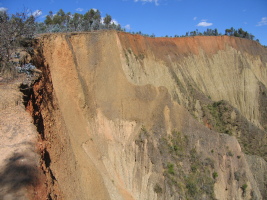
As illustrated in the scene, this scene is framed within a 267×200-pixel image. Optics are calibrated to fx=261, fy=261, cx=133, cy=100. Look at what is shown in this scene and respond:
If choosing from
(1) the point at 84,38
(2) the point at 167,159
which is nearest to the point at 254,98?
(2) the point at 167,159

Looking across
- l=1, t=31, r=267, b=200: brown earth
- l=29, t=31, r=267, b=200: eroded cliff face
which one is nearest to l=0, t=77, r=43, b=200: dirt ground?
l=1, t=31, r=267, b=200: brown earth

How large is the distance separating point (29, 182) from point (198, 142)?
14637mm

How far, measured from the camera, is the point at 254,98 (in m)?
38.4

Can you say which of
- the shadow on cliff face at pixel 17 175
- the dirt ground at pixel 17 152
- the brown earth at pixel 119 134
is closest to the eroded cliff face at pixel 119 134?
the brown earth at pixel 119 134

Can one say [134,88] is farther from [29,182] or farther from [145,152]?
[29,182]

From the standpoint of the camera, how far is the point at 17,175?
219 inches

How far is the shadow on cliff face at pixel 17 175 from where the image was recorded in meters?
5.20

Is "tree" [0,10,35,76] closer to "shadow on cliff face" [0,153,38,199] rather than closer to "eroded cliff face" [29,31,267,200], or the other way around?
"eroded cliff face" [29,31,267,200]

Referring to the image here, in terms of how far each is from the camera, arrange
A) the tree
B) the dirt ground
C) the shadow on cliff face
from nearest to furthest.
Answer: the shadow on cliff face
the dirt ground
the tree

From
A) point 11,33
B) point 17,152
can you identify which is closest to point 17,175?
point 17,152

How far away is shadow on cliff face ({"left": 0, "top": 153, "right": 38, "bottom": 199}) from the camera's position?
17.1 ft

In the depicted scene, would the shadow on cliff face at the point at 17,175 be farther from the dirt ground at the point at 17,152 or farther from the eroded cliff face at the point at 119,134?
the eroded cliff face at the point at 119,134

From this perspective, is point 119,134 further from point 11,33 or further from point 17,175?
point 17,175

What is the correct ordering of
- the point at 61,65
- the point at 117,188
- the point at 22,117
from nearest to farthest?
the point at 22,117, the point at 117,188, the point at 61,65
